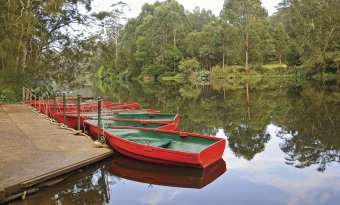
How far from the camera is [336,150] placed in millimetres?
10805

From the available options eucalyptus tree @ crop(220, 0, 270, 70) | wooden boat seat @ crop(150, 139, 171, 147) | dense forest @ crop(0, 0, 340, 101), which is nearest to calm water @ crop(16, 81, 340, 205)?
wooden boat seat @ crop(150, 139, 171, 147)

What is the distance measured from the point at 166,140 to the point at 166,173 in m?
1.61

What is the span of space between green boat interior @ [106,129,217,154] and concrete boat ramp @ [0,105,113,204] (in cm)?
108

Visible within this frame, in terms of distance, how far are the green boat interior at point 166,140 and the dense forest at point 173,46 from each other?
7.23 metres

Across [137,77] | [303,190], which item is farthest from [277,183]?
[137,77]

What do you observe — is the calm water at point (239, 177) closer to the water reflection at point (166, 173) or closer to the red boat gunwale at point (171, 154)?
the water reflection at point (166, 173)

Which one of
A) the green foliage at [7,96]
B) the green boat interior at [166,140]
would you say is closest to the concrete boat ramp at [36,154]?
the green boat interior at [166,140]

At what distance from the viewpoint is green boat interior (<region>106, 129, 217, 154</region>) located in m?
9.54

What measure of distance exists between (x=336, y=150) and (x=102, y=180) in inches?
282

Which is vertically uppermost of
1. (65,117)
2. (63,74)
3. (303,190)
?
(63,74)

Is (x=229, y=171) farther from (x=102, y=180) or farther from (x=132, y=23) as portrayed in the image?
(x=132, y=23)

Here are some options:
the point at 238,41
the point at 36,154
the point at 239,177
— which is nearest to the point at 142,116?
the point at 36,154

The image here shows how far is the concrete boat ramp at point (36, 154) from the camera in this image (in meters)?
6.82

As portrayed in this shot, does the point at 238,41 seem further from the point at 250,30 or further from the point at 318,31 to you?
the point at 318,31
